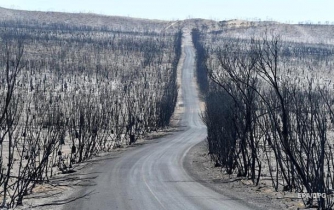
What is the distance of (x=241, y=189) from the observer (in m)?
22.7

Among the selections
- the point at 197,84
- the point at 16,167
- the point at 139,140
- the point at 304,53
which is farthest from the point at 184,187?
the point at 304,53

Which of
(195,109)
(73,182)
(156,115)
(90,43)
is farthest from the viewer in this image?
(90,43)

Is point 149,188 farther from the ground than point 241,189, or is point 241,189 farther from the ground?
point 241,189

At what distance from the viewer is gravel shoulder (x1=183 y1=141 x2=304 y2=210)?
60.7ft

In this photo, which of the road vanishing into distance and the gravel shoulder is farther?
the gravel shoulder

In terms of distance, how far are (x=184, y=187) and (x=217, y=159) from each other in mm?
12470

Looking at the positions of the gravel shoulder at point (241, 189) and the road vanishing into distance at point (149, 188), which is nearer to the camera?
the road vanishing into distance at point (149, 188)

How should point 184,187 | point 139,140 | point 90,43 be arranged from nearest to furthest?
point 184,187 → point 139,140 → point 90,43

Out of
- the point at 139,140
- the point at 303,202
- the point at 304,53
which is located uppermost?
the point at 304,53

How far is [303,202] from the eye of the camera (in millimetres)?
17406

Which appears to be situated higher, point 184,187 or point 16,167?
point 184,187

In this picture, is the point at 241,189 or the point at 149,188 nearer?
the point at 241,189

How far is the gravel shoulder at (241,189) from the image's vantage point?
1851cm

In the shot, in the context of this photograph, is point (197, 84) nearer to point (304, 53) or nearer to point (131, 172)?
point (304, 53)
